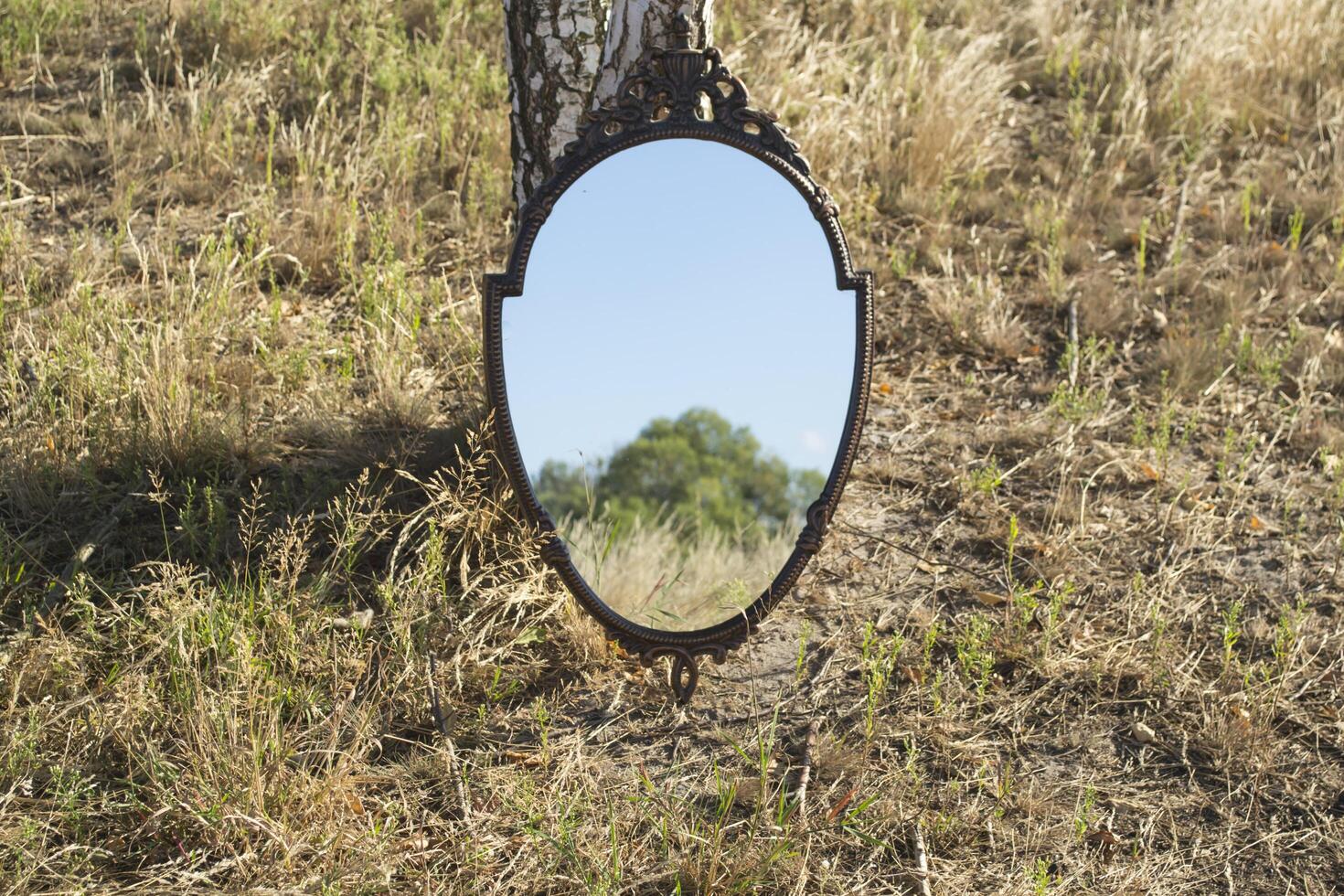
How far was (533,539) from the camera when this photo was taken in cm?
320

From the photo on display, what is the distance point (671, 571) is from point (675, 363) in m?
0.63

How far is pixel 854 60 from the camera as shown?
20.7 feet

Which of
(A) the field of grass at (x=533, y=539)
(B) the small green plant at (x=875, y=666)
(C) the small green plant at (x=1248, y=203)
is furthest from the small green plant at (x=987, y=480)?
(C) the small green plant at (x=1248, y=203)

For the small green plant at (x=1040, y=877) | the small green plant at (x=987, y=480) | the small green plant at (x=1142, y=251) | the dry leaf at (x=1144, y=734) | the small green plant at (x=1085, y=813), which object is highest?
the small green plant at (x=1142, y=251)

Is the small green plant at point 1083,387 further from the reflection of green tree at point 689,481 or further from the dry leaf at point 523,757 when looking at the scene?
the dry leaf at point 523,757

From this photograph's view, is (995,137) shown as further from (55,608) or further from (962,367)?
(55,608)

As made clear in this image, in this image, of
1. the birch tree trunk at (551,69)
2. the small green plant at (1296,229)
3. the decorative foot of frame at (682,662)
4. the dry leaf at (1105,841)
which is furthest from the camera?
the small green plant at (1296,229)

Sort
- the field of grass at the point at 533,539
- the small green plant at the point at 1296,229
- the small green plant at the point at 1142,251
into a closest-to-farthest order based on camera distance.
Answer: the field of grass at the point at 533,539, the small green plant at the point at 1142,251, the small green plant at the point at 1296,229

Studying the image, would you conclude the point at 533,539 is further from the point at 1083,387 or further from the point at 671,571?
the point at 1083,387

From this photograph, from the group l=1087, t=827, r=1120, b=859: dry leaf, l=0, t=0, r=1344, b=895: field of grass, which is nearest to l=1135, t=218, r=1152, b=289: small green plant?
l=0, t=0, r=1344, b=895: field of grass

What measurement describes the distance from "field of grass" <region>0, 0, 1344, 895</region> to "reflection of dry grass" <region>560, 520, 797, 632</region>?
22 centimetres

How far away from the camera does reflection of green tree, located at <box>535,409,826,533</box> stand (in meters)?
3.35

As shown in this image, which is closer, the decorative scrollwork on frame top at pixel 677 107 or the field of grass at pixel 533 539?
the field of grass at pixel 533 539

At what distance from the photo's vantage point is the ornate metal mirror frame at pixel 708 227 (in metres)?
3.09
